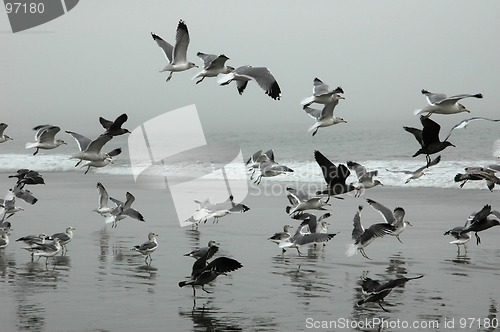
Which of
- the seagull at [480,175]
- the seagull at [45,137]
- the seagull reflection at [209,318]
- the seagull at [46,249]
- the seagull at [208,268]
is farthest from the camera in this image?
the seagull at [45,137]

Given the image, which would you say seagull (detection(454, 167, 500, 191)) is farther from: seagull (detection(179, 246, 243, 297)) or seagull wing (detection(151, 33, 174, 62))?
seagull wing (detection(151, 33, 174, 62))

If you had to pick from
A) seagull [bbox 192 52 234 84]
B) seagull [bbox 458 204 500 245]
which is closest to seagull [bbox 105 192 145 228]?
seagull [bbox 192 52 234 84]

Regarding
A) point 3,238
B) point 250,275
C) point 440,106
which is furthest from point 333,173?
point 3,238

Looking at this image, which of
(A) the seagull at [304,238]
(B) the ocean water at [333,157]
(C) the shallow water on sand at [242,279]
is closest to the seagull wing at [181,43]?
(C) the shallow water on sand at [242,279]

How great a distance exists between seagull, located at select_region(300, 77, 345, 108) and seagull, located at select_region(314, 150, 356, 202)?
2.71 ft

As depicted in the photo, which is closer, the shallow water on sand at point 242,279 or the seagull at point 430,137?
the shallow water on sand at point 242,279

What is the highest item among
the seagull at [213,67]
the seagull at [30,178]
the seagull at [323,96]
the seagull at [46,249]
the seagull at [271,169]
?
the seagull at [213,67]

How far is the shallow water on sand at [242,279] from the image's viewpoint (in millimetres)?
8406

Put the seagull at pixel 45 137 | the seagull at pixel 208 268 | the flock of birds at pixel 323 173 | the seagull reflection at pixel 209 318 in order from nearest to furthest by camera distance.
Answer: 1. the seagull reflection at pixel 209 318
2. the seagull at pixel 208 268
3. the flock of birds at pixel 323 173
4. the seagull at pixel 45 137

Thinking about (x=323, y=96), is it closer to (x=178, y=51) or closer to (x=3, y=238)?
(x=178, y=51)

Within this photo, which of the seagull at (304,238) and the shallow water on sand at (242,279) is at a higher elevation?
the seagull at (304,238)

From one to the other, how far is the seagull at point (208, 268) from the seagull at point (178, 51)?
344 cm

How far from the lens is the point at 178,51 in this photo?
11633 millimetres

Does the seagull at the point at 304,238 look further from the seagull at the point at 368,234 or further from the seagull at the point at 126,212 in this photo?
the seagull at the point at 126,212
